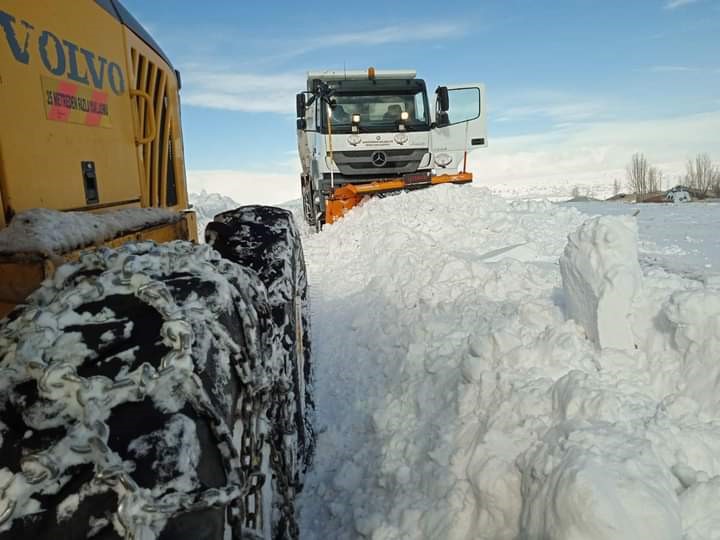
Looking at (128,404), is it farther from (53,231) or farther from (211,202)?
(211,202)

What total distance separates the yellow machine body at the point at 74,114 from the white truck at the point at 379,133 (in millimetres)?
7020

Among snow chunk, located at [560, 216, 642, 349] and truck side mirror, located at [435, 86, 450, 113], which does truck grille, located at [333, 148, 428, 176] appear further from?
snow chunk, located at [560, 216, 642, 349]

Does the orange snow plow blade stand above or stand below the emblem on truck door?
below

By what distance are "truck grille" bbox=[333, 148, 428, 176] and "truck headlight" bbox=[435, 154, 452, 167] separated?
302mm

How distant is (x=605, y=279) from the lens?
273cm

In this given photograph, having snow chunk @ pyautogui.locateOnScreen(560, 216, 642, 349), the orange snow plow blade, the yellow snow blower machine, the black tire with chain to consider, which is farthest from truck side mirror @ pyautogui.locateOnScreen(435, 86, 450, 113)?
the black tire with chain

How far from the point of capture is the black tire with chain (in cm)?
92

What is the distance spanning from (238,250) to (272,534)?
44.3 inches

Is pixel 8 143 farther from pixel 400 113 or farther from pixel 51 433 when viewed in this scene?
pixel 400 113

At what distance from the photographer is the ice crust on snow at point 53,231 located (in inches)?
52.1

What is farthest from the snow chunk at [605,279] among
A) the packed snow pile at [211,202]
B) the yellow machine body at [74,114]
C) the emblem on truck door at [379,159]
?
the packed snow pile at [211,202]

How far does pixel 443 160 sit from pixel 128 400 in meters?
9.80

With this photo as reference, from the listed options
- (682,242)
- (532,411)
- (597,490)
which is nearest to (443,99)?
(682,242)

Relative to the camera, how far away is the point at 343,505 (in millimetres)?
2482
